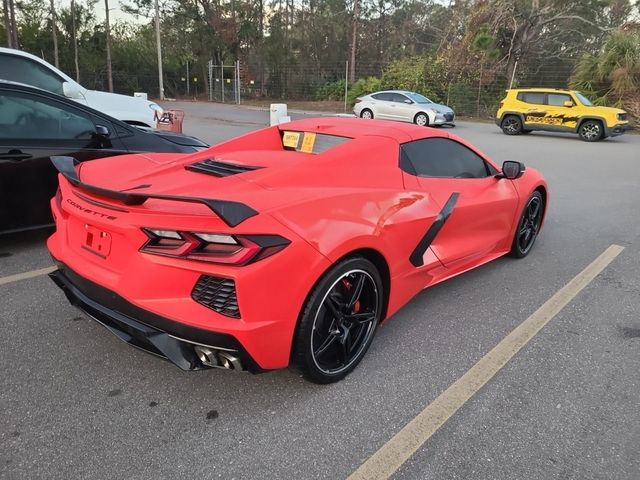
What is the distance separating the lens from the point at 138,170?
124 inches

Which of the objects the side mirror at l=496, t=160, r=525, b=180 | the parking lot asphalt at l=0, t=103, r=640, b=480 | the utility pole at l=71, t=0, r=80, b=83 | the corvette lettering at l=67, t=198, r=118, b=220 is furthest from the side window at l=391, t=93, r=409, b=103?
the utility pole at l=71, t=0, r=80, b=83

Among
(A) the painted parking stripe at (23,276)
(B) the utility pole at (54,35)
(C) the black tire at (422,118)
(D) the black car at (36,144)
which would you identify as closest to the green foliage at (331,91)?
(C) the black tire at (422,118)

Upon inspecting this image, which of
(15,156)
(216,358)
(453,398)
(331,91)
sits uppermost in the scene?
(331,91)

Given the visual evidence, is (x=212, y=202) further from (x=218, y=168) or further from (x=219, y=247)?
(x=218, y=168)

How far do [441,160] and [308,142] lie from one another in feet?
3.23

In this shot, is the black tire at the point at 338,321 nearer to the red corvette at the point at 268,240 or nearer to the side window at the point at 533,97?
the red corvette at the point at 268,240

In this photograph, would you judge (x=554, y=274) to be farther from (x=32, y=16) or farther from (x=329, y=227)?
(x=32, y=16)

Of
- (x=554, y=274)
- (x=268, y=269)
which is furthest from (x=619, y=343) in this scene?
(x=268, y=269)

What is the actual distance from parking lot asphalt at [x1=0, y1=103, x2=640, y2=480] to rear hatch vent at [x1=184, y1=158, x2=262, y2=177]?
1.15m

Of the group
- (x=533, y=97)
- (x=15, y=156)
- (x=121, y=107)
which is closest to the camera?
(x=15, y=156)

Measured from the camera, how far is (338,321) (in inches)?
107

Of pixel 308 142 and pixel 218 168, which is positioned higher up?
pixel 308 142

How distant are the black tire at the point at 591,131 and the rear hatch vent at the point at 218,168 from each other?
16.7 m

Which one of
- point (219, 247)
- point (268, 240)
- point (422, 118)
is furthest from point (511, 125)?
point (219, 247)
